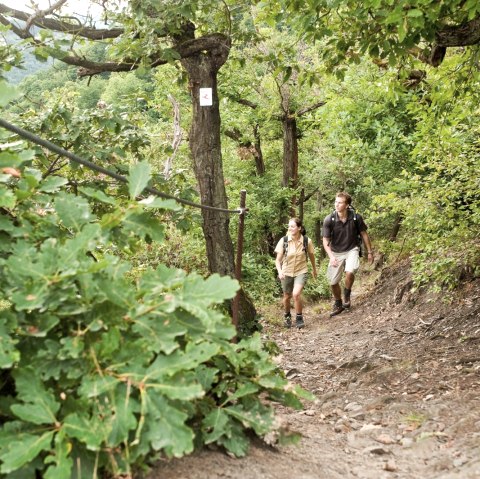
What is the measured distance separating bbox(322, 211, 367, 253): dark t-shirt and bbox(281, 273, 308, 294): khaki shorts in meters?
0.73

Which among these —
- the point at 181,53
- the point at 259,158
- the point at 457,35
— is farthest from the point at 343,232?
the point at 259,158

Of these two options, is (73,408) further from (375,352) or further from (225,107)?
(225,107)

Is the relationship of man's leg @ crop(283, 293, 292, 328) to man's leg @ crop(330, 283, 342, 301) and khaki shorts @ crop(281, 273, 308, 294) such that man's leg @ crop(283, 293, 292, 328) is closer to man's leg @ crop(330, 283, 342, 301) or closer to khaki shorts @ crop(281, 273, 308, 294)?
khaki shorts @ crop(281, 273, 308, 294)

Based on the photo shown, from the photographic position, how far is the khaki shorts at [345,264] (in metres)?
8.98

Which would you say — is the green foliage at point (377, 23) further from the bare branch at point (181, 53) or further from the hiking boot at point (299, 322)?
the hiking boot at point (299, 322)

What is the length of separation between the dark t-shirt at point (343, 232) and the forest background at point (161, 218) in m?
0.99

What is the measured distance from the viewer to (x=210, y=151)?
22.3ft

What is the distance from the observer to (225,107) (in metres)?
16.8

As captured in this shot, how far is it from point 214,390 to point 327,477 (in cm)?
67

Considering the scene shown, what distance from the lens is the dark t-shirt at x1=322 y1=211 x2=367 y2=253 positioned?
888cm

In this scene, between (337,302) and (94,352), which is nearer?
(94,352)

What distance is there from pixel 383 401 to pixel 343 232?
191 inches

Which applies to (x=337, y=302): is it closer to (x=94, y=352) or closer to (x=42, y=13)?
(x=42, y=13)

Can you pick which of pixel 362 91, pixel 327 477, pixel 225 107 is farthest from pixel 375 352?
pixel 225 107
